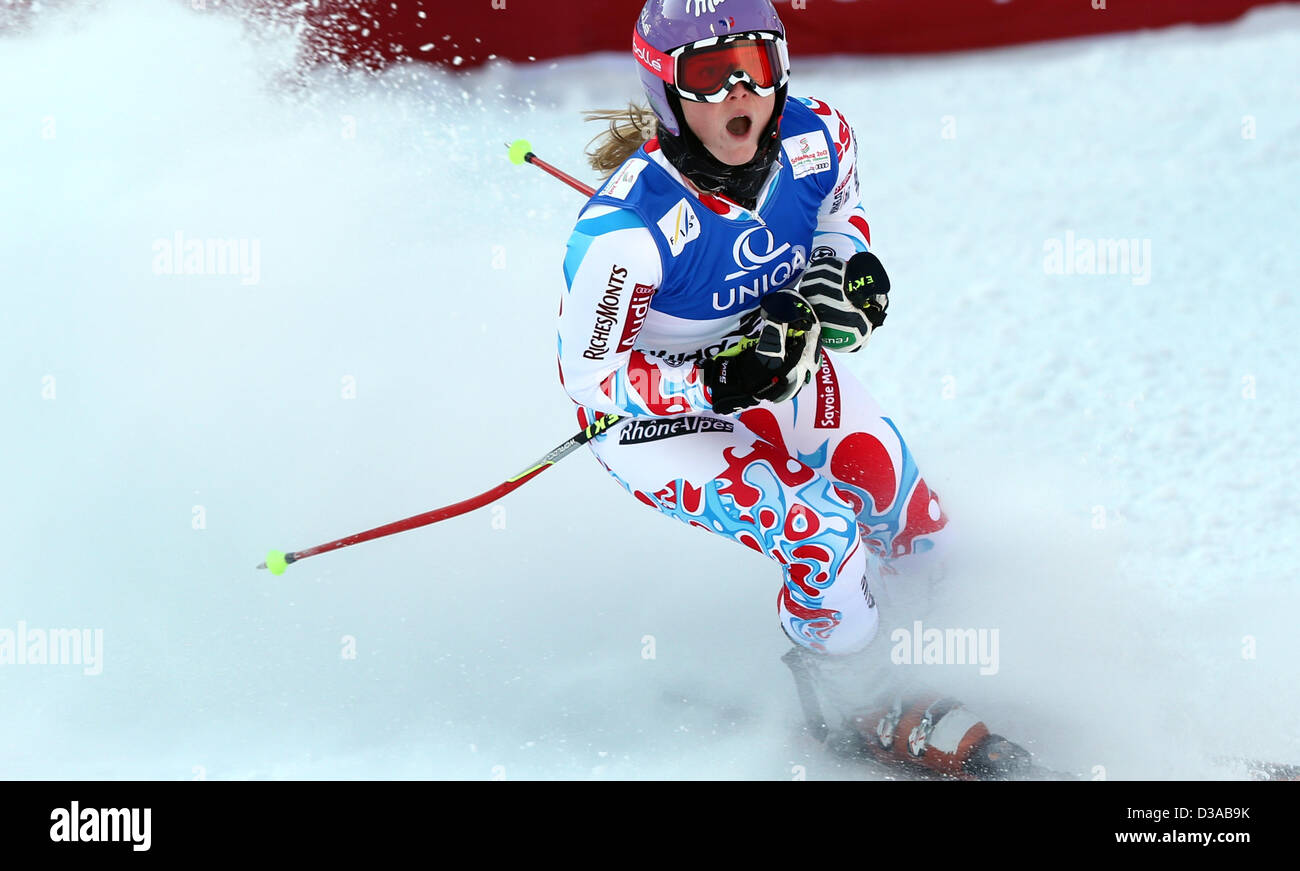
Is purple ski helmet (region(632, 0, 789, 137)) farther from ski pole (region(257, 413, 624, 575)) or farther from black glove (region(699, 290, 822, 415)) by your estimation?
ski pole (region(257, 413, 624, 575))

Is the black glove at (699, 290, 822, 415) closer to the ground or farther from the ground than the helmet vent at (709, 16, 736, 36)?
closer to the ground

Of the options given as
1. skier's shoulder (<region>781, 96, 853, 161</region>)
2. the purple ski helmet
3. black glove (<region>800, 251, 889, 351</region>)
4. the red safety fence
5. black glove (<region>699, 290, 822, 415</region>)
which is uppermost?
the red safety fence

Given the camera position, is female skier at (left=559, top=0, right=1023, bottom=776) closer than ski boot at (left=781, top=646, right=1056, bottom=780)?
Yes

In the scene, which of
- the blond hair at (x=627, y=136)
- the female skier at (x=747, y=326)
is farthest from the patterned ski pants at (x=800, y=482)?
the blond hair at (x=627, y=136)

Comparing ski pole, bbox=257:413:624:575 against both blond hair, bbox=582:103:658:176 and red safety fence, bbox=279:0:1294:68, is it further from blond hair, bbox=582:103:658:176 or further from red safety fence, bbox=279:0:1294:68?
red safety fence, bbox=279:0:1294:68

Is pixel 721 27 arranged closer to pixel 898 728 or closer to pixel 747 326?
pixel 747 326

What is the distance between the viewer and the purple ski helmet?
222 centimetres

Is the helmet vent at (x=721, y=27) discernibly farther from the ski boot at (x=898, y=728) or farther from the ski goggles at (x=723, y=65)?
the ski boot at (x=898, y=728)

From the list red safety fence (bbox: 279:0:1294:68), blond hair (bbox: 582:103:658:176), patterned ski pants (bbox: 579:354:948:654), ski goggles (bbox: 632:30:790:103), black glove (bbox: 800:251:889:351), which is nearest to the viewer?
ski goggles (bbox: 632:30:790:103)

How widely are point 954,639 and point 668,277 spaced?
4.39 ft

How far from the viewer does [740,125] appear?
2248mm

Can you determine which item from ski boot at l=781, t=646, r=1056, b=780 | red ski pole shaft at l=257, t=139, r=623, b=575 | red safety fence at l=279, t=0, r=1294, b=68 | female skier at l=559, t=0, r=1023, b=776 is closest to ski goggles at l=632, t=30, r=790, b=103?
female skier at l=559, t=0, r=1023, b=776

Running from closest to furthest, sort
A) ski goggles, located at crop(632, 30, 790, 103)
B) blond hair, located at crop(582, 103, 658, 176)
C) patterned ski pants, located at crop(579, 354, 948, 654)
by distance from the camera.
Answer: ski goggles, located at crop(632, 30, 790, 103) < patterned ski pants, located at crop(579, 354, 948, 654) < blond hair, located at crop(582, 103, 658, 176)

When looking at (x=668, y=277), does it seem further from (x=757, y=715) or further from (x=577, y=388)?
(x=757, y=715)
